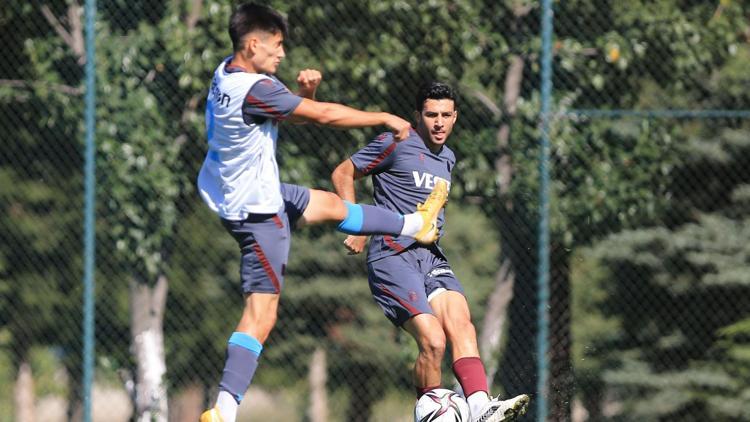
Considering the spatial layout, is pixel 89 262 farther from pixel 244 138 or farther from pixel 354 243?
pixel 244 138

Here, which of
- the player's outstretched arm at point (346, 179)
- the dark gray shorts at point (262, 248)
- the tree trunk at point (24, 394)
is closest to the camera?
the dark gray shorts at point (262, 248)

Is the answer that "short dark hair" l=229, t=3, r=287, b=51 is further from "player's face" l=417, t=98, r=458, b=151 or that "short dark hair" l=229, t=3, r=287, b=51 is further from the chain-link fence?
the chain-link fence

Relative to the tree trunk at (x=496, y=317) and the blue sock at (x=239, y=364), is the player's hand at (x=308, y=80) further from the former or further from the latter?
the tree trunk at (x=496, y=317)

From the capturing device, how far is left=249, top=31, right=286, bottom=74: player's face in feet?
16.3

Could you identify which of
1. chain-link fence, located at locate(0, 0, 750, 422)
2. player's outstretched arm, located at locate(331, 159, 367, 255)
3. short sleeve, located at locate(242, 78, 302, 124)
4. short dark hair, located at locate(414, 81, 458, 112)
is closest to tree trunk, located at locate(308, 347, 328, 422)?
chain-link fence, located at locate(0, 0, 750, 422)

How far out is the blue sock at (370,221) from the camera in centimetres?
509

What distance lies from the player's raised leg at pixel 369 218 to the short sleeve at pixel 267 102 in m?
0.45

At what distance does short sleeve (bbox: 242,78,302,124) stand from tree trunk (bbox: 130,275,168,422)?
4.10 m

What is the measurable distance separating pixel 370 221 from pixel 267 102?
0.69 metres

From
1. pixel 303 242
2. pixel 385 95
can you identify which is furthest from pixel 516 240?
pixel 303 242

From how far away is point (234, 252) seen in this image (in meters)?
14.0

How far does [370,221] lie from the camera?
16.8 ft

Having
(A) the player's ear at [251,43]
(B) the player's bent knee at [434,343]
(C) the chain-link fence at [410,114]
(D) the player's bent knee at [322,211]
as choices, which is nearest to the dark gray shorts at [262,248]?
(D) the player's bent knee at [322,211]

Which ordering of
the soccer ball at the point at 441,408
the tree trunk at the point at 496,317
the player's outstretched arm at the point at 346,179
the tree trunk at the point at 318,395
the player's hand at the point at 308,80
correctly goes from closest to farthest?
the player's hand at the point at 308,80 < the soccer ball at the point at 441,408 < the player's outstretched arm at the point at 346,179 < the tree trunk at the point at 496,317 < the tree trunk at the point at 318,395
